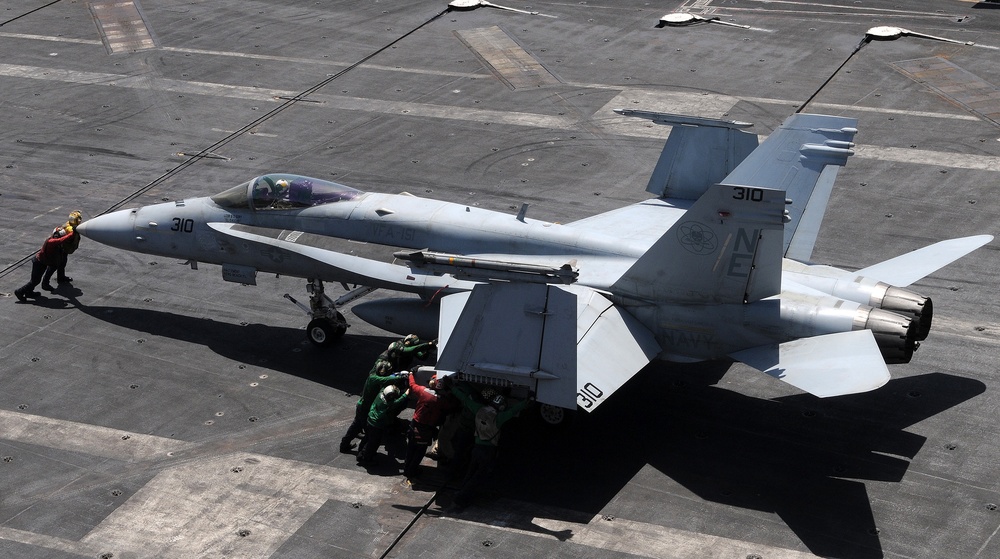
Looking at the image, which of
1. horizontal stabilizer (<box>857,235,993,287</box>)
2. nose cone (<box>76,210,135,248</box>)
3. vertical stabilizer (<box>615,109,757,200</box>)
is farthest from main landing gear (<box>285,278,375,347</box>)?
horizontal stabilizer (<box>857,235,993,287</box>)

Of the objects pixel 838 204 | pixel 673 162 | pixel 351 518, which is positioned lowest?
pixel 351 518

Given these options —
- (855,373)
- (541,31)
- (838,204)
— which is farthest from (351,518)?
(541,31)

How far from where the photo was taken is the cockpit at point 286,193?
20.4 m

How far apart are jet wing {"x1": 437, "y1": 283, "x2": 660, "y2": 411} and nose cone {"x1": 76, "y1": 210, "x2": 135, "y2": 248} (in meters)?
7.95

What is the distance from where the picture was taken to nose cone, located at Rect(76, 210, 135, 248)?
2147cm

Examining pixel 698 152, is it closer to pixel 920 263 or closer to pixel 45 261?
pixel 920 263

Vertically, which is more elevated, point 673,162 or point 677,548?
point 673,162

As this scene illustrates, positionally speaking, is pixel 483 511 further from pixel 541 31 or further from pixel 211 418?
pixel 541 31

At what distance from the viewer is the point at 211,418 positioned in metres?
18.4

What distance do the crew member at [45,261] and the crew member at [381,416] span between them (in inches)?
354

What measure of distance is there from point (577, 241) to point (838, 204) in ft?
28.4

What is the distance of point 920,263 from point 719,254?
4.02 m

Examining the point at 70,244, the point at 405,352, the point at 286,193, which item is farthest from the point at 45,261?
the point at 405,352

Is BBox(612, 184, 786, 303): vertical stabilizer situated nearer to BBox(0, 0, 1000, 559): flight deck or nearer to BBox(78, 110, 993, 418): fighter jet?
BBox(78, 110, 993, 418): fighter jet
